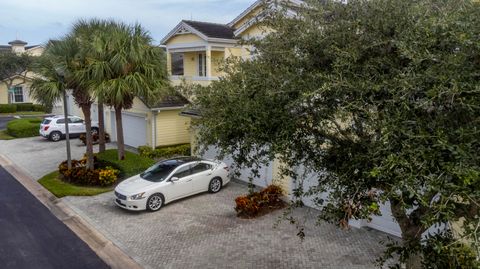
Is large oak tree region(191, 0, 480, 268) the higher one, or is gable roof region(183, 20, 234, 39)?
gable roof region(183, 20, 234, 39)

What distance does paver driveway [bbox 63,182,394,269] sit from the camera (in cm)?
1042

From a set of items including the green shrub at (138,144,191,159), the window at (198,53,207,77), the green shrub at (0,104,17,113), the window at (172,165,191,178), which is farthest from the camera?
the green shrub at (0,104,17,113)

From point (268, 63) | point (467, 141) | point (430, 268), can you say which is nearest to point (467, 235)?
point (467, 141)

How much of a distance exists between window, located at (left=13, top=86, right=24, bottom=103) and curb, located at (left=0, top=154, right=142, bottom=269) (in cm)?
3046

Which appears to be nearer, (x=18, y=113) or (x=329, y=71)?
(x=329, y=71)

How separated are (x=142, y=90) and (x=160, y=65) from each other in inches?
58.1

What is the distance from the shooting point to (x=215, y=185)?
1595 centimetres

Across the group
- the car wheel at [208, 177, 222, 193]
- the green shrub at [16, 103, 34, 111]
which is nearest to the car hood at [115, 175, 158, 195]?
the car wheel at [208, 177, 222, 193]

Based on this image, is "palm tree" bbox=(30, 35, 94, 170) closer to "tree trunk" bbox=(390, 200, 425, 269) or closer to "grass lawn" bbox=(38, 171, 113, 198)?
"grass lawn" bbox=(38, 171, 113, 198)

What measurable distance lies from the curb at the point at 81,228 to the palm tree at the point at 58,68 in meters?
3.67

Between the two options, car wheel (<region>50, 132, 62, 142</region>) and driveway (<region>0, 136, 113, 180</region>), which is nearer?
driveway (<region>0, 136, 113, 180</region>)

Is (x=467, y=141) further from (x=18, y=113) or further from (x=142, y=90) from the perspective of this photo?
(x=18, y=113)

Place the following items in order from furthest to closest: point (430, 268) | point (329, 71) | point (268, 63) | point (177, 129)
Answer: point (177, 129) → point (268, 63) → point (329, 71) → point (430, 268)

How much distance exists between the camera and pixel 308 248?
11.1 meters
